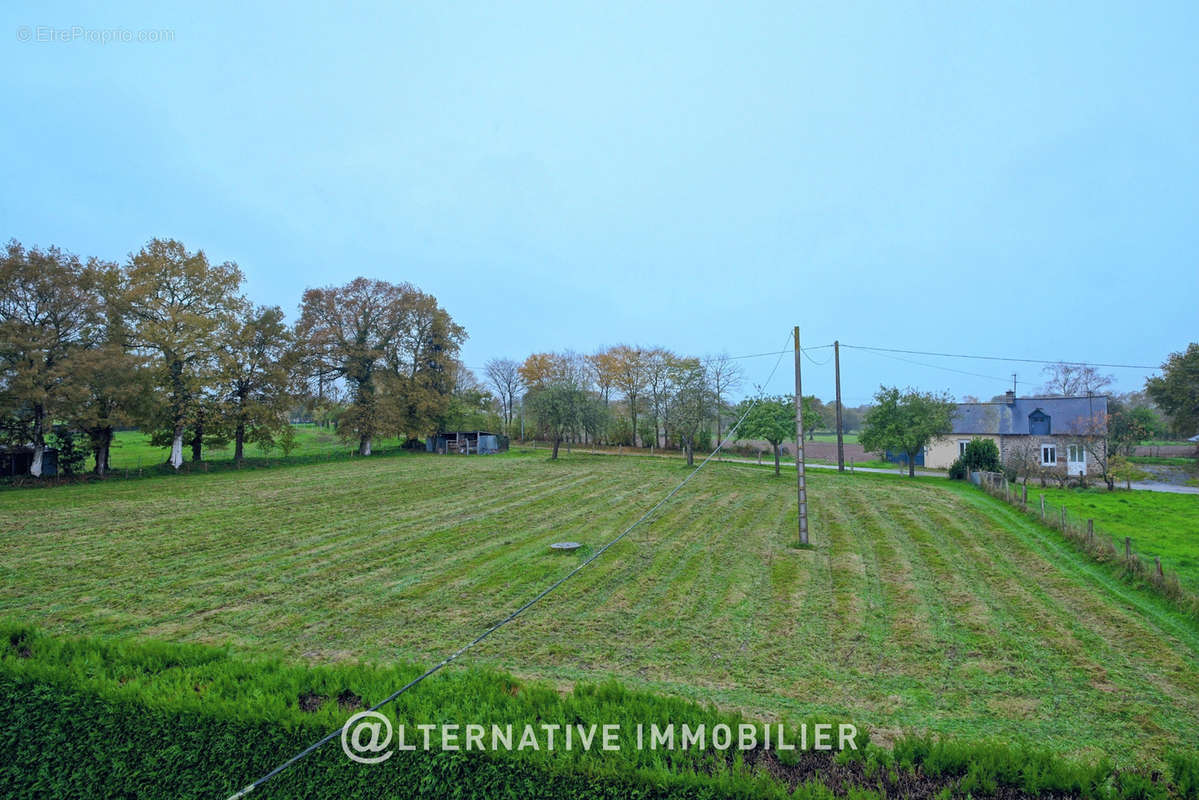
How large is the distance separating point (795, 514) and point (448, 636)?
40.3 ft

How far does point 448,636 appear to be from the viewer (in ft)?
22.7

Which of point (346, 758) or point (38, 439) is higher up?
point (38, 439)

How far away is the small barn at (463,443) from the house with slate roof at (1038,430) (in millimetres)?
31570

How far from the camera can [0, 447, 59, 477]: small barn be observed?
22.5 meters

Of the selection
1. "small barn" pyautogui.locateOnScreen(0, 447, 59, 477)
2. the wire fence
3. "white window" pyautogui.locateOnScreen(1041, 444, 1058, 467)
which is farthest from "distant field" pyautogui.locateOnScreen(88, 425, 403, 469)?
"white window" pyautogui.locateOnScreen(1041, 444, 1058, 467)

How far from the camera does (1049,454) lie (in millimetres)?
30672

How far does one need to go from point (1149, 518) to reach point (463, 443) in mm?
38407

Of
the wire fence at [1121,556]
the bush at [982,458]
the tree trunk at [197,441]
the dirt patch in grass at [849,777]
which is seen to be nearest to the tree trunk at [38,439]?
the tree trunk at [197,441]

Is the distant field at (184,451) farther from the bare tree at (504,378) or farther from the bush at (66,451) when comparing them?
the bare tree at (504,378)

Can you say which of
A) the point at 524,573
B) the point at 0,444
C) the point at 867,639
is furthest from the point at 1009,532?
the point at 0,444

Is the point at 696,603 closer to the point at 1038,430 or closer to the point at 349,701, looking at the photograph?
the point at 349,701

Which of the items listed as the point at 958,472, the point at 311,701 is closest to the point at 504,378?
the point at 958,472

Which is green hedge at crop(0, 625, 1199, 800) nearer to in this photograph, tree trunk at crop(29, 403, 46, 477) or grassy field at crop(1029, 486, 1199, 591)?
grassy field at crop(1029, 486, 1199, 591)

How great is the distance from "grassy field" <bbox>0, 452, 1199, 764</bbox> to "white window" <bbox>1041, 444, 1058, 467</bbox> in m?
20.7
